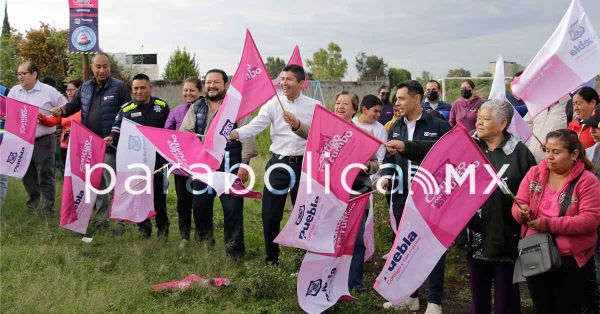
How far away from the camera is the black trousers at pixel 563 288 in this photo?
4.25 meters

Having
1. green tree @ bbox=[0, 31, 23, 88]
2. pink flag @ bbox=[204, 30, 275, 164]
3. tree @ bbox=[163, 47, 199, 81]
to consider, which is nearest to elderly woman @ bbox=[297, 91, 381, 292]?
pink flag @ bbox=[204, 30, 275, 164]

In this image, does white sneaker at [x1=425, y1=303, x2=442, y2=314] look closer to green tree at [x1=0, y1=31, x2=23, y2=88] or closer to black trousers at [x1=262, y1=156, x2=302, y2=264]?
black trousers at [x1=262, y1=156, x2=302, y2=264]

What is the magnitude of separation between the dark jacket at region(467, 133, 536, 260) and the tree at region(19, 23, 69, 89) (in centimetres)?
2111

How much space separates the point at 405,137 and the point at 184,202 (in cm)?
306

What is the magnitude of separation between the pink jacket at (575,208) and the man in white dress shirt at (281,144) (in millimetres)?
2446

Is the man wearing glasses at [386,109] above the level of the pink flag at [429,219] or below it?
above

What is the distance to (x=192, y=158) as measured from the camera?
634cm

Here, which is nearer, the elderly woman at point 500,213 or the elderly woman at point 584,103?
the elderly woman at point 500,213

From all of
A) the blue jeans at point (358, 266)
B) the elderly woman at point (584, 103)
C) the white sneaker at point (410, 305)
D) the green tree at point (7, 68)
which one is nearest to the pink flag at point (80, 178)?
the blue jeans at point (358, 266)

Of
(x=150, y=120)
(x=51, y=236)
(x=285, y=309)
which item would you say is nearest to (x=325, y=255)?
(x=285, y=309)

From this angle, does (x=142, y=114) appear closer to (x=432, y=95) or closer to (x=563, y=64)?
(x=432, y=95)

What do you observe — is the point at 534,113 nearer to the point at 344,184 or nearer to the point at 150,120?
the point at 344,184

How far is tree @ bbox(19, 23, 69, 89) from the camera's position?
2264cm

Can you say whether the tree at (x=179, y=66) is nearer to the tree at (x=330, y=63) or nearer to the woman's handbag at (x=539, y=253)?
the tree at (x=330, y=63)
